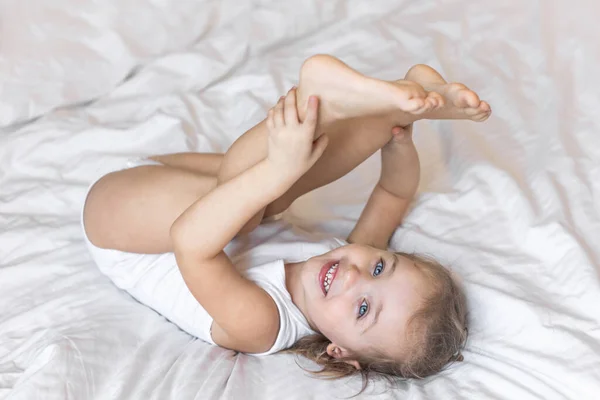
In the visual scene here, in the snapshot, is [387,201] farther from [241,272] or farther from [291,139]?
[291,139]

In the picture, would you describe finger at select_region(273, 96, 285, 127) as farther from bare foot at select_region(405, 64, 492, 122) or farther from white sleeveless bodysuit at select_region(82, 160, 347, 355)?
white sleeveless bodysuit at select_region(82, 160, 347, 355)

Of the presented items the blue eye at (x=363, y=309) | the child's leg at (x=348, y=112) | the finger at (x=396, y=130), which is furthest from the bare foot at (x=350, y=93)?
the blue eye at (x=363, y=309)

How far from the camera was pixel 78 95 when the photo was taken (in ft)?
5.31

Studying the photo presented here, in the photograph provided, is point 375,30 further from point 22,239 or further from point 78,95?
point 22,239

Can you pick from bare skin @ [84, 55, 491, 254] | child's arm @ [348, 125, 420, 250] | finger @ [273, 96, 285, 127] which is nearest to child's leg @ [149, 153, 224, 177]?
bare skin @ [84, 55, 491, 254]

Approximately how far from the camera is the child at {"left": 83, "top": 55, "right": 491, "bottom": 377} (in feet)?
3.18

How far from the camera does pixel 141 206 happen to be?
1.24 m

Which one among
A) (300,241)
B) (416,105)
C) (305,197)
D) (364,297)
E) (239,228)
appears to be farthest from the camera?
(305,197)

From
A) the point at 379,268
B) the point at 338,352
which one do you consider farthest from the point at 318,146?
the point at 338,352

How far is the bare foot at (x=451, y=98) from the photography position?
100 cm

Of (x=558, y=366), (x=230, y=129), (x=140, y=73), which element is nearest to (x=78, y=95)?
(x=140, y=73)

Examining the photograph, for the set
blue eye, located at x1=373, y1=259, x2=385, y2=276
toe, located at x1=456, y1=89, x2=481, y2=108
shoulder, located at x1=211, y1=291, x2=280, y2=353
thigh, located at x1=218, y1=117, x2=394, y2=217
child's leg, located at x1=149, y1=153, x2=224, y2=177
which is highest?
toe, located at x1=456, y1=89, x2=481, y2=108

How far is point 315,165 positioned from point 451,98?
267 mm

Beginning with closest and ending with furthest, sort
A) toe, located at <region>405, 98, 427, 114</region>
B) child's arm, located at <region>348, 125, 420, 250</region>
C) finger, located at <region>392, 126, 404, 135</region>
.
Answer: toe, located at <region>405, 98, 427, 114</region>
finger, located at <region>392, 126, 404, 135</region>
child's arm, located at <region>348, 125, 420, 250</region>
